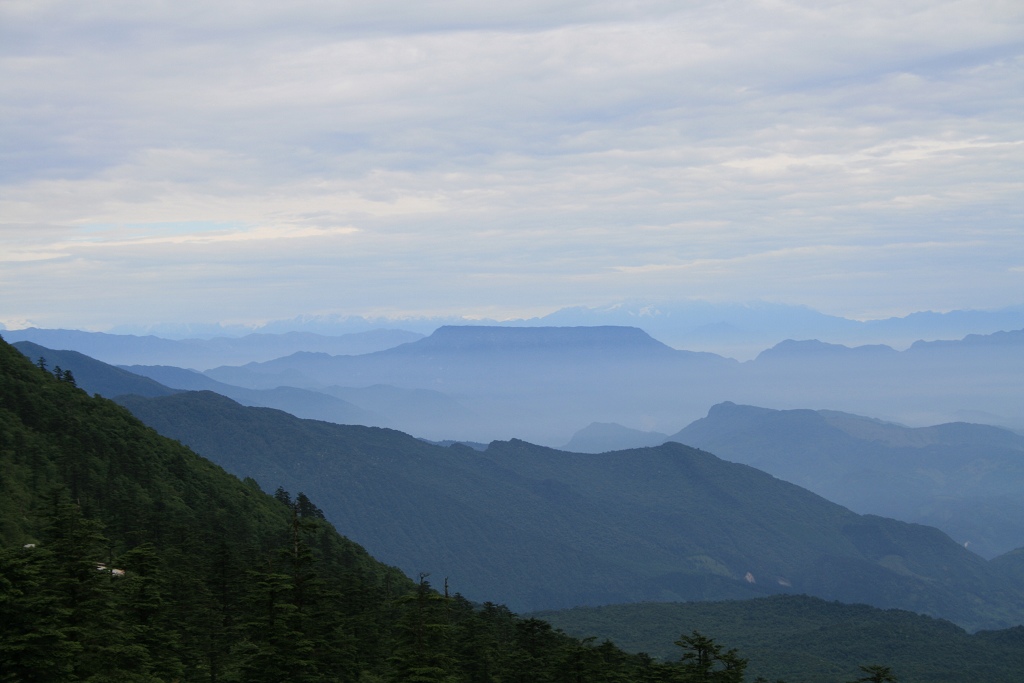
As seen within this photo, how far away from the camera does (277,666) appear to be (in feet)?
182

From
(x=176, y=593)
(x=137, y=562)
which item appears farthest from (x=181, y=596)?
(x=137, y=562)

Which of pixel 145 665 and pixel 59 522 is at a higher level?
pixel 59 522

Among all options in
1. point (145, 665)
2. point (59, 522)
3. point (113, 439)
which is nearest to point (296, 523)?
point (145, 665)

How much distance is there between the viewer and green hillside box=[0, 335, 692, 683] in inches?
2094

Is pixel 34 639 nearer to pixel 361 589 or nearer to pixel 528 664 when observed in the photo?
pixel 528 664

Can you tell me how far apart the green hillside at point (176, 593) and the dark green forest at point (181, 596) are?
0.18m

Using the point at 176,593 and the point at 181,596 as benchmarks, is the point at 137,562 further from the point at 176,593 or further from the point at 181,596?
the point at 176,593

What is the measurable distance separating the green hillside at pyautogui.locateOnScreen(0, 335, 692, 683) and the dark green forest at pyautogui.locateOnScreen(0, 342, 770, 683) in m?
0.18

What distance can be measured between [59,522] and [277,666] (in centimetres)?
2059

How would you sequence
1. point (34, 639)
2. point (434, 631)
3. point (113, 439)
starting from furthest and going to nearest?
point (113, 439) → point (434, 631) → point (34, 639)

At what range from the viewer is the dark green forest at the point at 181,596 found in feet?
175

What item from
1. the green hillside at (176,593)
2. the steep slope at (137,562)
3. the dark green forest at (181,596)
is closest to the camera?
the steep slope at (137,562)

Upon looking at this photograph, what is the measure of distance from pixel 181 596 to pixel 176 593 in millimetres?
1601

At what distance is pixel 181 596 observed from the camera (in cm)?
8569
